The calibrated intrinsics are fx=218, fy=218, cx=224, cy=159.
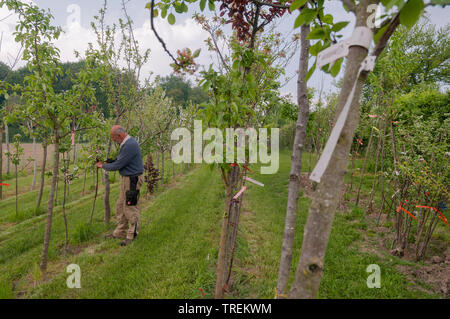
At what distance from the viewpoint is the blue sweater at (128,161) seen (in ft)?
13.9

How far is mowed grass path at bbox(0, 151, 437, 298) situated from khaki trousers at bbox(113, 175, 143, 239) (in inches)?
10.1

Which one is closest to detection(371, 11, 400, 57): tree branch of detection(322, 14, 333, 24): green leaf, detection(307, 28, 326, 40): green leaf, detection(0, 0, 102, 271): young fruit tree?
detection(307, 28, 326, 40): green leaf

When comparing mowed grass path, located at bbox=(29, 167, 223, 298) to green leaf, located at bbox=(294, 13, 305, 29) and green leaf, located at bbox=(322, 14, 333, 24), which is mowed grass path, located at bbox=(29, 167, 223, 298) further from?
green leaf, located at bbox=(322, 14, 333, 24)

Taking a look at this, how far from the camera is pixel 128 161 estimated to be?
4328mm

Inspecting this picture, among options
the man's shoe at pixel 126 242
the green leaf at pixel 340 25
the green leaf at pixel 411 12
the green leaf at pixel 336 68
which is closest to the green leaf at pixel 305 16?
the green leaf at pixel 340 25

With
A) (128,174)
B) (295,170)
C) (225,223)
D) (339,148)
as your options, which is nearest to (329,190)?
(339,148)

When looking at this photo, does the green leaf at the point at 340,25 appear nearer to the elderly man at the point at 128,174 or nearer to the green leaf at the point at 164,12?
the green leaf at the point at 164,12

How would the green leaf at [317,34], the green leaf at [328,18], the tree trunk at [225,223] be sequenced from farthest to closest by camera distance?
the tree trunk at [225,223] < the green leaf at [328,18] < the green leaf at [317,34]

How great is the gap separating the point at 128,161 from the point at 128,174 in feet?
0.96

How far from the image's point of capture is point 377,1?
102 cm

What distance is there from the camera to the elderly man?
429 cm

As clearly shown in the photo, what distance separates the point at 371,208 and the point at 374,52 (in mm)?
A: 6182
